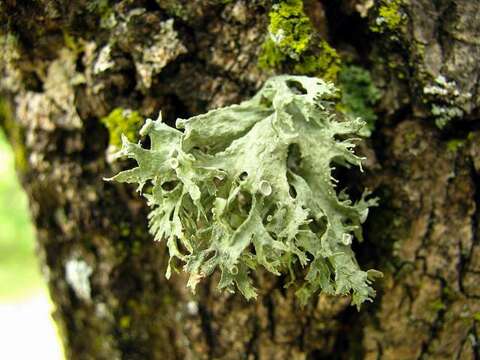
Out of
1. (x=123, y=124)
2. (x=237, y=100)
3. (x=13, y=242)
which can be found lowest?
(x=13, y=242)

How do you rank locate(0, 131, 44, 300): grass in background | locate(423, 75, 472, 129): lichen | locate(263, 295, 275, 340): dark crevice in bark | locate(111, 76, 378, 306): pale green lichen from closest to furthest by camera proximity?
locate(111, 76, 378, 306): pale green lichen < locate(423, 75, 472, 129): lichen < locate(263, 295, 275, 340): dark crevice in bark < locate(0, 131, 44, 300): grass in background

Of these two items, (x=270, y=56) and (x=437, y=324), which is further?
(x=437, y=324)

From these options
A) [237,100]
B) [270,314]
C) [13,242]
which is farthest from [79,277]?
[13,242]

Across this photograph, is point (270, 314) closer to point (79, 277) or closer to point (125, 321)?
point (125, 321)

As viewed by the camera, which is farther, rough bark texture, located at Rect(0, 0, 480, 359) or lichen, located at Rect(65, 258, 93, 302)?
lichen, located at Rect(65, 258, 93, 302)

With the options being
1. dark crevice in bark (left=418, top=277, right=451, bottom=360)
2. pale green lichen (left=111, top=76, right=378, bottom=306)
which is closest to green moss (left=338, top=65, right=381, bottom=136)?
pale green lichen (left=111, top=76, right=378, bottom=306)

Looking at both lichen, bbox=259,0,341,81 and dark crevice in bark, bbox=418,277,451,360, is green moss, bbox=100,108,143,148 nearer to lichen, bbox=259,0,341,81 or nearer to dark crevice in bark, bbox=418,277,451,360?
lichen, bbox=259,0,341,81

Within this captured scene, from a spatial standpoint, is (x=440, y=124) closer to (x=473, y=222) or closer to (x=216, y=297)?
(x=473, y=222)
